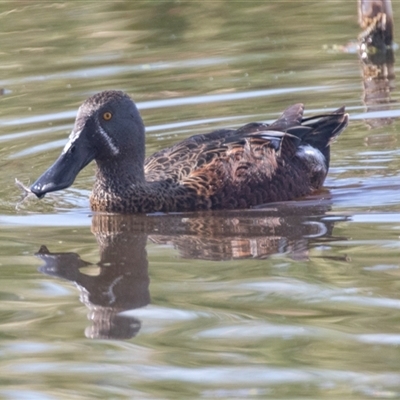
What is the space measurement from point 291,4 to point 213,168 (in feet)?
27.5

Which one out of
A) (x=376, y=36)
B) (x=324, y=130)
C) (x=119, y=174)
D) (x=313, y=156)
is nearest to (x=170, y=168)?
(x=119, y=174)

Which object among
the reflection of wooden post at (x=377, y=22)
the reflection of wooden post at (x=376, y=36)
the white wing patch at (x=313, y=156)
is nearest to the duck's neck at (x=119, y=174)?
the white wing patch at (x=313, y=156)

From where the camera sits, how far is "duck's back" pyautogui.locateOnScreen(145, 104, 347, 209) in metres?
8.67

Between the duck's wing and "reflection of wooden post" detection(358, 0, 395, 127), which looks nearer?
the duck's wing

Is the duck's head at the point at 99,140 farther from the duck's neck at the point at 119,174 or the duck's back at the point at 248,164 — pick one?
the duck's back at the point at 248,164

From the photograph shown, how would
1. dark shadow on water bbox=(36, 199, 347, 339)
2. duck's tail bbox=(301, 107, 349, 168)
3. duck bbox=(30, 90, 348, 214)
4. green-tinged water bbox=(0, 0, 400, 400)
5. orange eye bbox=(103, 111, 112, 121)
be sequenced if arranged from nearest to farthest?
1. green-tinged water bbox=(0, 0, 400, 400)
2. dark shadow on water bbox=(36, 199, 347, 339)
3. duck bbox=(30, 90, 348, 214)
4. orange eye bbox=(103, 111, 112, 121)
5. duck's tail bbox=(301, 107, 349, 168)

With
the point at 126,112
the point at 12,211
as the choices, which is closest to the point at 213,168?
the point at 126,112

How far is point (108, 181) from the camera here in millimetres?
8789

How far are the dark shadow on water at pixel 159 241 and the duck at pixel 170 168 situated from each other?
15 centimetres

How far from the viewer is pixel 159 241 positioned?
25.2 ft

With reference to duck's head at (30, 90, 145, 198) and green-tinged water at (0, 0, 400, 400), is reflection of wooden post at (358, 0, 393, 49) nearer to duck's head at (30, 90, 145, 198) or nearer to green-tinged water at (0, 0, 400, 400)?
green-tinged water at (0, 0, 400, 400)

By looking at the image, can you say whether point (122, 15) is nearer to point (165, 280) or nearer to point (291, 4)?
point (291, 4)

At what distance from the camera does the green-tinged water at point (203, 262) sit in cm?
526

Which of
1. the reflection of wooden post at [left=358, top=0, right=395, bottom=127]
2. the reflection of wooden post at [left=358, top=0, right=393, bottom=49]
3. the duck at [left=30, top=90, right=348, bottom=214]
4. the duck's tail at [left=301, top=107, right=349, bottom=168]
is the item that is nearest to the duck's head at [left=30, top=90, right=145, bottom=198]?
the duck at [left=30, top=90, right=348, bottom=214]
